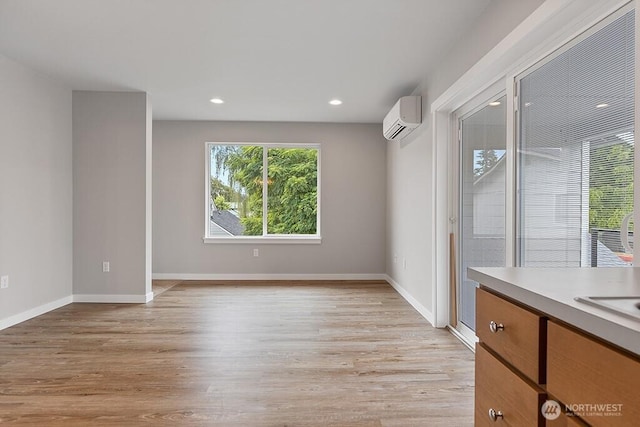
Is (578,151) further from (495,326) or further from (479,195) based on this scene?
(495,326)

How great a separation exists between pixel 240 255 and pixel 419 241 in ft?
9.44

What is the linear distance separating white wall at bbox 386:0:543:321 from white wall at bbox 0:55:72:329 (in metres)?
3.86

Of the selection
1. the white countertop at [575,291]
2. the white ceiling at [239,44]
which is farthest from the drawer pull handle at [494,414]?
the white ceiling at [239,44]

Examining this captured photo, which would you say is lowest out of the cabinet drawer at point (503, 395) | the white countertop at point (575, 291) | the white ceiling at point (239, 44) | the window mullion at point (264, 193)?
the cabinet drawer at point (503, 395)

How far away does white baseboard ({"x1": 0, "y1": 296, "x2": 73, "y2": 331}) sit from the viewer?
3223 millimetres

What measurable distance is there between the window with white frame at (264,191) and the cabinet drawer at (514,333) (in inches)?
180

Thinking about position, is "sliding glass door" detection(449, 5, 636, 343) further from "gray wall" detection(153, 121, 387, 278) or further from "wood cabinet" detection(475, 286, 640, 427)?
"gray wall" detection(153, 121, 387, 278)

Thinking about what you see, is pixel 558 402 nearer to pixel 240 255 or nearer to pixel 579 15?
pixel 579 15

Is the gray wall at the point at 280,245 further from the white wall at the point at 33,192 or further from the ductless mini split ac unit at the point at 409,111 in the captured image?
the ductless mini split ac unit at the point at 409,111

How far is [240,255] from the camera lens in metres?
5.47

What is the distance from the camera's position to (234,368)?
2369mm

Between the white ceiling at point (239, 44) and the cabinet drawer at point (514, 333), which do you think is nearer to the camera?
the cabinet drawer at point (514, 333)

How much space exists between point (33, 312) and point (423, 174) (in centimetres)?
413

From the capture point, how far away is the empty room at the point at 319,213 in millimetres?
1388
